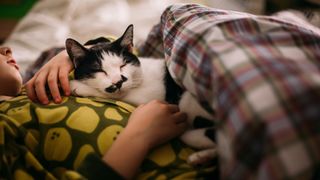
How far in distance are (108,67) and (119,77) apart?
47 mm

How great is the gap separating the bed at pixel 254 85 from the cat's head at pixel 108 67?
0.45 ft

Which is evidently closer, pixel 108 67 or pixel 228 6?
pixel 108 67

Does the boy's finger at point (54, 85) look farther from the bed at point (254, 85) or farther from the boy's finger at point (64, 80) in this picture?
the bed at point (254, 85)

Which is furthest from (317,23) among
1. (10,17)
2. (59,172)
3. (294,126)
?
(10,17)

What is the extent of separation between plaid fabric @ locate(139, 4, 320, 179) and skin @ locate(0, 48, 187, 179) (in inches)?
4.2

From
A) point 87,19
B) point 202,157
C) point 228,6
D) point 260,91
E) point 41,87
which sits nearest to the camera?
point 260,91

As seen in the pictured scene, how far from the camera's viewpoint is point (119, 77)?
0.86 metres

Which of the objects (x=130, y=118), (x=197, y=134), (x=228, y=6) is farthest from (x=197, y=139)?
(x=228, y=6)

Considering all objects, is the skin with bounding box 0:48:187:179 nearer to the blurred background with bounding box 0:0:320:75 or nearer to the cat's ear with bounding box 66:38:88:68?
the cat's ear with bounding box 66:38:88:68

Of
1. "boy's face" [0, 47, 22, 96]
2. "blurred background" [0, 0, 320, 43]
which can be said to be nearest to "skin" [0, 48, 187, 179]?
"boy's face" [0, 47, 22, 96]

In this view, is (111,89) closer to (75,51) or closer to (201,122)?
(75,51)

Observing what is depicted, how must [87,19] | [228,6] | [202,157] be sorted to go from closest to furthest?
[202,157] → [228,6] → [87,19]

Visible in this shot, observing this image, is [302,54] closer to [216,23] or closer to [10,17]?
[216,23]

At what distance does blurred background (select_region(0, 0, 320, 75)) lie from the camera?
1467mm
